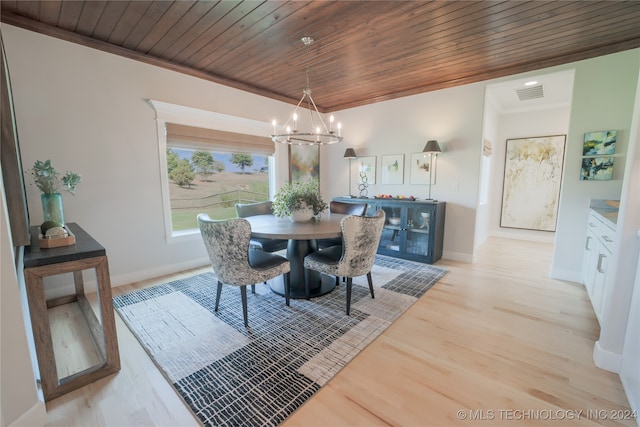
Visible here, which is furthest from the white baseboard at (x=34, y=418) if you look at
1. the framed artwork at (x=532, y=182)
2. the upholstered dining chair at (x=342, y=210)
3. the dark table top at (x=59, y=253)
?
the framed artwork at (x=532, y=182)

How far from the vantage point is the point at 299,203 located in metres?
2.69

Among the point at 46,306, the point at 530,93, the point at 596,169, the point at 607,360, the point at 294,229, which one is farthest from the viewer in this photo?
the point at 530,93

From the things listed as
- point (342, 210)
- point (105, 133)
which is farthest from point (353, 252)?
point (105, 133)

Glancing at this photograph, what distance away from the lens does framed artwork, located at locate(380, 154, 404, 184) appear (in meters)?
4.39

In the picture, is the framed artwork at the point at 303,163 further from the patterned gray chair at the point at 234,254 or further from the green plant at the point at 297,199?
the patterned gray chair at the point at 234,254

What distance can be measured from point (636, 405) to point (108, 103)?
4.69 meters

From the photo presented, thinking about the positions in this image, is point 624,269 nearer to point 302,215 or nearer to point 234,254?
point 302,215

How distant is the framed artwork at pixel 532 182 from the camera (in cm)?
484

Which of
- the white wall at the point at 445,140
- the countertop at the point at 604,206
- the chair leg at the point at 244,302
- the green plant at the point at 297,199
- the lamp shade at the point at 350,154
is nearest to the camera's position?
the chair leg at the point at 244,302

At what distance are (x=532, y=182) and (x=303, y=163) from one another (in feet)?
14.4

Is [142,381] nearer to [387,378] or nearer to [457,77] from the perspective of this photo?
[387,378]

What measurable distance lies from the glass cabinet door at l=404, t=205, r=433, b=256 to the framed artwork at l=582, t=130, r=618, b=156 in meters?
1.80

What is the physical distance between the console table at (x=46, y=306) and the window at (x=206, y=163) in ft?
5.60

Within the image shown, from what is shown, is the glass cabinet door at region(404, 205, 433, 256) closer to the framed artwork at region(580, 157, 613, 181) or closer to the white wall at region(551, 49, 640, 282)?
the white wall at region(551, 49, 640, 282)
